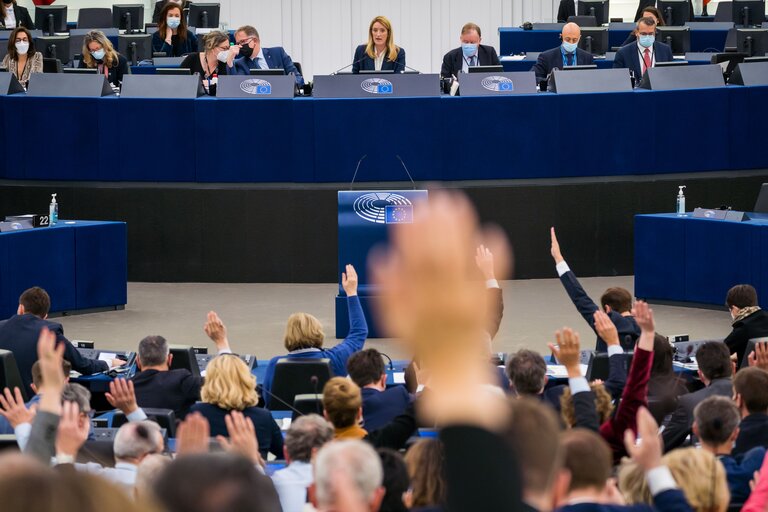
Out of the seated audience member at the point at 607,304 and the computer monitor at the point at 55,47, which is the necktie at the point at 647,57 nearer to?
the seated audience member at the point at 607,304

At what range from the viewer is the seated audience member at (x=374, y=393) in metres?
6.42

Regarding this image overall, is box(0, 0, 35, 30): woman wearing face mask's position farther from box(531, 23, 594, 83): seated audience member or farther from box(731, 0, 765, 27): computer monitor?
box(731, 0, 765, 27): computer monitor

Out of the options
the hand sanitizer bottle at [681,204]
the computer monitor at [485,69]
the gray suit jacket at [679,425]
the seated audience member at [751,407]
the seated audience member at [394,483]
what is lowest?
the gray suit jacket at [679,425]

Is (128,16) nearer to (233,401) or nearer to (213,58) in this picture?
(213,58)

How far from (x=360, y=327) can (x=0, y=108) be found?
21.7 feet

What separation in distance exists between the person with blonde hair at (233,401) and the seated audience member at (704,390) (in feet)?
6.22

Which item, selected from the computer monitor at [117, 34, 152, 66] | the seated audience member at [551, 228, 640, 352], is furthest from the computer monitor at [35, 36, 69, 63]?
the seated audience member at [551, 228, 640, 352]

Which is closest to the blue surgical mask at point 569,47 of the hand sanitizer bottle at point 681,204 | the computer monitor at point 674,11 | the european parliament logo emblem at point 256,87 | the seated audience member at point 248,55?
the seated audience member at point 248,55

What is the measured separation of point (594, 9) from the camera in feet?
76.0

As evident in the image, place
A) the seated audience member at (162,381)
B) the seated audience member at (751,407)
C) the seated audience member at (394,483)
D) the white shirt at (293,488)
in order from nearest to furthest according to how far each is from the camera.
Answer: the seated audience member at (394,483) < the white shirt at (293,488) < the seated audience member at (751,407) < the seated audience member at (162,381)

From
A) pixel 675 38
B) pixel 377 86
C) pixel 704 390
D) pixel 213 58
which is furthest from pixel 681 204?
pixel 675 38

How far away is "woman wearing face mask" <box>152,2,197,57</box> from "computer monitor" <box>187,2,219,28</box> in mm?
2667

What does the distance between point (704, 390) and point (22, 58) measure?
10.8 m

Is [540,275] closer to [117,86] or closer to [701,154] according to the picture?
[701,154]
